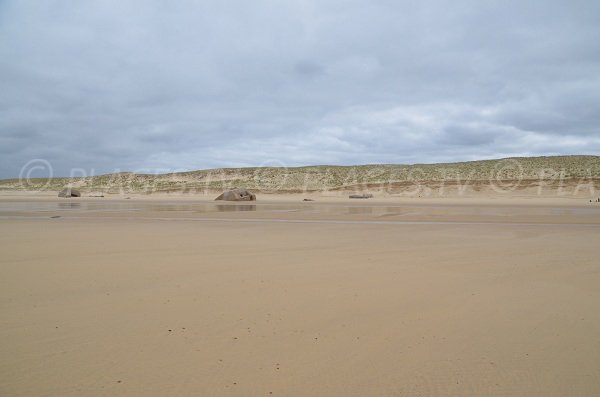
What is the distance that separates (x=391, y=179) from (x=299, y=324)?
54223mm

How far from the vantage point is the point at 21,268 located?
597 cm

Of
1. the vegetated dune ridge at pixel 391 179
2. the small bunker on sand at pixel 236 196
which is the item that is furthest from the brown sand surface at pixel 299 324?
the vegetated dune ridge at pixel 391 179

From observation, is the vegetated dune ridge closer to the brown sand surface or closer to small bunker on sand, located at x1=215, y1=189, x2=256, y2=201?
small bunker on sand, located at x1=215, y1=189, x2=256, y2=201

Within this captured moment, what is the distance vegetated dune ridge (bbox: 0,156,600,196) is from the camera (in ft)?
140

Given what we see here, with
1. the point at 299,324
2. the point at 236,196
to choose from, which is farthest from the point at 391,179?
the point at 299,324

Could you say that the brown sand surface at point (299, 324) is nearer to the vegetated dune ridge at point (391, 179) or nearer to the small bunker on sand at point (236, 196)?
the small bunker on sand at point (236, 196)

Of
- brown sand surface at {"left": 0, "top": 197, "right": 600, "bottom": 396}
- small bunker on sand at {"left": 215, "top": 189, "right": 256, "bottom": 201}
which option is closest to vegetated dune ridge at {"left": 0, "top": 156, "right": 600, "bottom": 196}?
small bunker on sand at {"left": 215, "top": 189, "right": 256, "bottom": 201}

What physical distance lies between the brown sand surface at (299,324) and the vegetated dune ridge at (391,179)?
125ft

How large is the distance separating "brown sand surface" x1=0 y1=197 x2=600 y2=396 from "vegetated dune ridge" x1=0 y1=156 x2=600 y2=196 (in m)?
38.1

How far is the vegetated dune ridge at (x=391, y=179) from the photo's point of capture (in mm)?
42562

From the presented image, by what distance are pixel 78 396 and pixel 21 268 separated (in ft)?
14.2

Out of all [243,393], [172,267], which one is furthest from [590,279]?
[172,267]

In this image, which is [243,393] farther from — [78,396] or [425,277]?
[425,277]

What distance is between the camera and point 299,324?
3.71 meters
